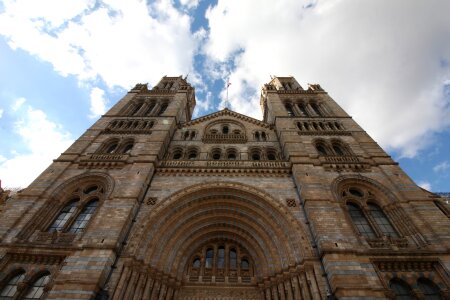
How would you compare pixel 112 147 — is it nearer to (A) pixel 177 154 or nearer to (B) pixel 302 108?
(A) pixel 177 154

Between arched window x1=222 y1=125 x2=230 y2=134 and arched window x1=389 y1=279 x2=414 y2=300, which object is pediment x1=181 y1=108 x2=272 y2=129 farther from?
arched window x1=389 y1=279 x2=414 y2=300

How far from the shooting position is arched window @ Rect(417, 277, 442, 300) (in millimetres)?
9246

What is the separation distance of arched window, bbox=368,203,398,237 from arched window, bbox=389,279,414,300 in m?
2.36

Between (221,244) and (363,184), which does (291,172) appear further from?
(221,244)

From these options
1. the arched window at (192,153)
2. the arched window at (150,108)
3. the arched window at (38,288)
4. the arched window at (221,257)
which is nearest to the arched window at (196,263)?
the arched window at (221,257)

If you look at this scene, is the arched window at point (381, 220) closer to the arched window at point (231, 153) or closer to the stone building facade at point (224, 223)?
the stone building facade at point (224, 223)

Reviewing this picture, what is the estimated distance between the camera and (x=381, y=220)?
41.1 feet

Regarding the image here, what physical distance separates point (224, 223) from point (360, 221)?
6924mm

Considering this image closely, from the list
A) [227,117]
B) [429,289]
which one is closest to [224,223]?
[429,289]

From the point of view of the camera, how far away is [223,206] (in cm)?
1384

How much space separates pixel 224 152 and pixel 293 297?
976cm

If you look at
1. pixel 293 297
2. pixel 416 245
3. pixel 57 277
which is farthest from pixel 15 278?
pixel 416 245

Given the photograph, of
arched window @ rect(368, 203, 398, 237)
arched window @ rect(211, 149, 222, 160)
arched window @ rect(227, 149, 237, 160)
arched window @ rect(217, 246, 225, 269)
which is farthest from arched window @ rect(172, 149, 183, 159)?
arched window @ rect(368, 203, 398, 237)

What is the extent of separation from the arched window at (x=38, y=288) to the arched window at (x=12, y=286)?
52 cm
